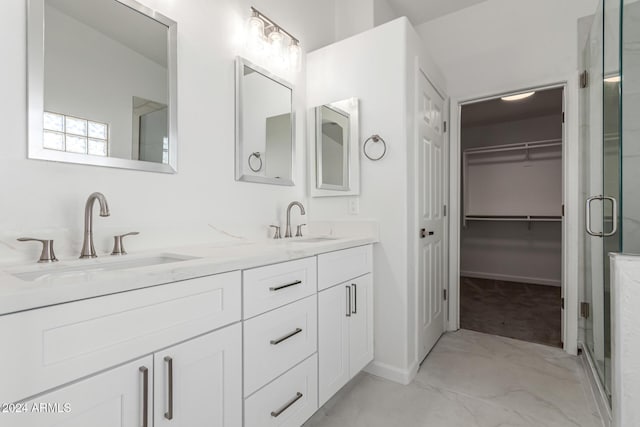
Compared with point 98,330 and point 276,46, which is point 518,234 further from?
point 98,330

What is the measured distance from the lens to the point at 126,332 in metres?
0.81

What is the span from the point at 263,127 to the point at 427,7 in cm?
208

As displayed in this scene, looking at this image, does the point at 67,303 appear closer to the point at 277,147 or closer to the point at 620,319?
the point at 277,147

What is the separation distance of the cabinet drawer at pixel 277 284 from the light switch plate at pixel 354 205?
0.75 metres

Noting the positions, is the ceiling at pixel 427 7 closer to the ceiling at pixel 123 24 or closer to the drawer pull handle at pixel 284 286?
the ceiling at pixel 123 24

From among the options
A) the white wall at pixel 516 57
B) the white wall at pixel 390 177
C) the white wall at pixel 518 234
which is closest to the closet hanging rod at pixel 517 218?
the white wall at pixel 518 234

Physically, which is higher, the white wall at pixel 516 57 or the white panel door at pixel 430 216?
the white wall at pixel 516 57

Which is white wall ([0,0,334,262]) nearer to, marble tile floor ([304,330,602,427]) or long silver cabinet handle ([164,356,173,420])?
long silver cabinet handle ([164,356,173,420])

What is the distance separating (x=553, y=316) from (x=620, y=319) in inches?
91.9

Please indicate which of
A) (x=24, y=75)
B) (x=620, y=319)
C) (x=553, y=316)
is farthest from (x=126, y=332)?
(x=553, y=316)

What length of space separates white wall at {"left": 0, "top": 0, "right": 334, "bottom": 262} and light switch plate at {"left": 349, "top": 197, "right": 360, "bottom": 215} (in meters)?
0.39

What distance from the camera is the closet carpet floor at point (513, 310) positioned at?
2797mm

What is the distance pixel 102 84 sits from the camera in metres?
1.28

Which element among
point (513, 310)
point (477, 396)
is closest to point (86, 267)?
point (477, 396)
